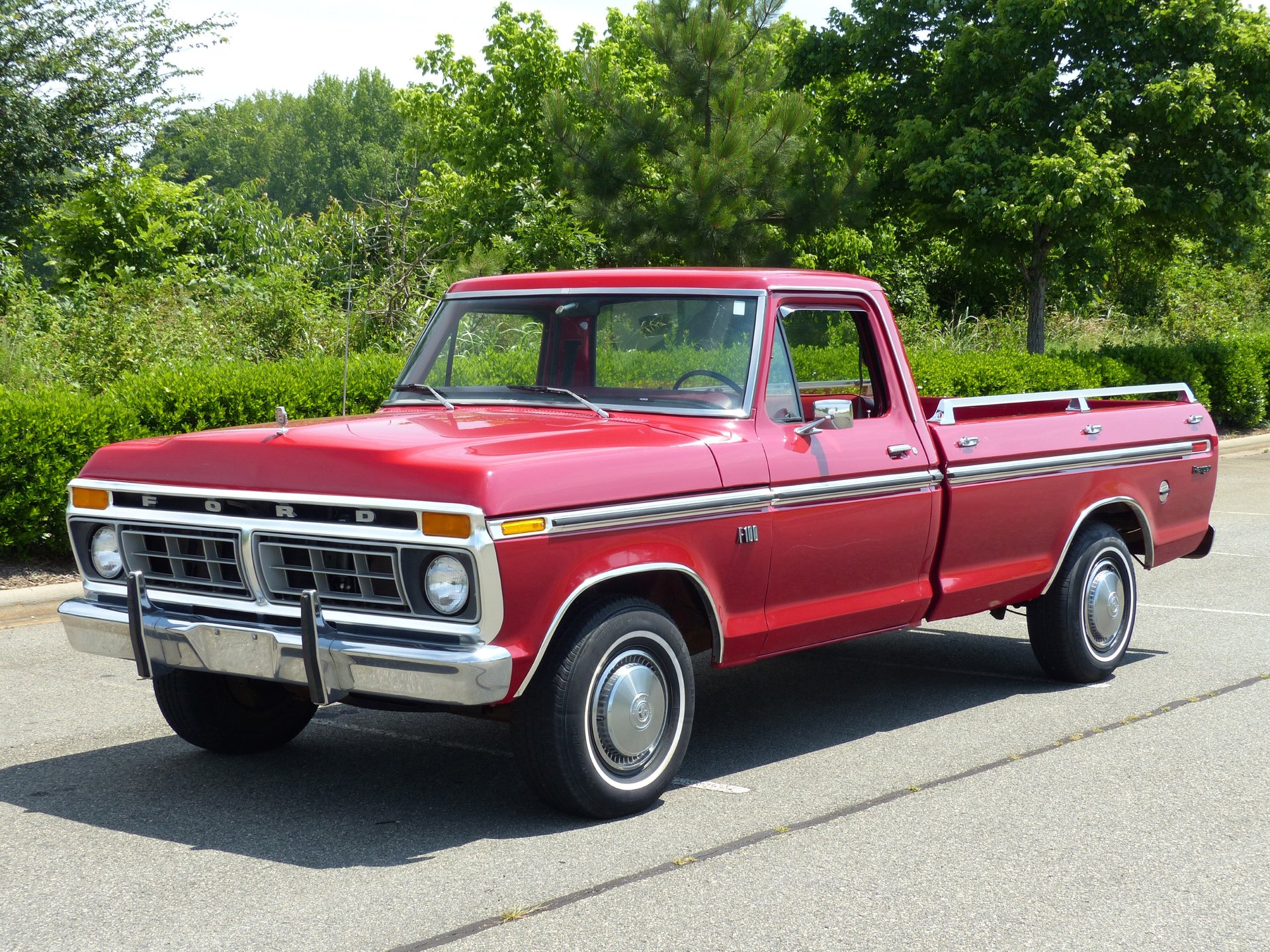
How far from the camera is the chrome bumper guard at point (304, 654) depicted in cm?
456

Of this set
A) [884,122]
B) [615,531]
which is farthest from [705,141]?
[615,531]

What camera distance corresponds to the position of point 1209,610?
31.1ft

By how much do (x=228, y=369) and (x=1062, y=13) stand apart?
14.1 metres

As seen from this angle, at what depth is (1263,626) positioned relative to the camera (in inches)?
347

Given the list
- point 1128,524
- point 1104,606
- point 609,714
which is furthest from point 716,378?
point 1128,524

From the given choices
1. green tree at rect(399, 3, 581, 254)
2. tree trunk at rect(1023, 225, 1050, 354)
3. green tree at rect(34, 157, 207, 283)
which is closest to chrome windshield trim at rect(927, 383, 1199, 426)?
green tree at rect(34, 157, 207, 283)

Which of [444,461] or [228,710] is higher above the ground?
[444,461]

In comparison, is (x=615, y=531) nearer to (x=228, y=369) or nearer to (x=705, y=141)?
(x=228, y=369)

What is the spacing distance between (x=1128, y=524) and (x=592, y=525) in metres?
4.09

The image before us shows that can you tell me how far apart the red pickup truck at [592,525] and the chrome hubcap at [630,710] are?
0.4 inches

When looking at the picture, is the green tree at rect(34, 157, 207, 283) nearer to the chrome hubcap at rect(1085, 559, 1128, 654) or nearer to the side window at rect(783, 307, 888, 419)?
the side window at rect(783, 307, 888, 419)

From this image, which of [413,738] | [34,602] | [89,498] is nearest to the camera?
[89,498]

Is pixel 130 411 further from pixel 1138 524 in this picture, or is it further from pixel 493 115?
pixel 493 115

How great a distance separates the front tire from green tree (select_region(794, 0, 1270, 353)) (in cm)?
1637
